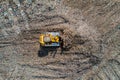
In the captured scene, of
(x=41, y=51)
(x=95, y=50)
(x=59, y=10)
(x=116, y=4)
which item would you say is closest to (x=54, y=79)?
(x=41, y=51)

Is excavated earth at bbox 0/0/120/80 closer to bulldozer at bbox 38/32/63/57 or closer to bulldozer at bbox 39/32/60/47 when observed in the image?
bulldozer at bbox 38/32/63/57

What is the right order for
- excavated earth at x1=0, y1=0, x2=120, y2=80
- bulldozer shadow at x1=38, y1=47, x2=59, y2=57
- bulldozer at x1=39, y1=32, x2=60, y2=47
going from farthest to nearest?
1. bulldozer shadow at x1=38, y1=47, x2=59, y2=57
2. bulldozer at x1=39, y1=32, x2=60, y2=47
3. excavated earth at x1=0, y1=0, x2=120, y2=80

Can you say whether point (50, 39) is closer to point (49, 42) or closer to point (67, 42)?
point (49, 42)

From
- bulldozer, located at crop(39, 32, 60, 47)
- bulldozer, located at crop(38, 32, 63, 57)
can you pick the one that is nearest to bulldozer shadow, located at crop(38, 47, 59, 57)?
bulldozer, located at crop(38, 32, 63, 57)

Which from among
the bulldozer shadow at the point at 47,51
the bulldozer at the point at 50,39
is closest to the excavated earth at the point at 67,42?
the bulldozer shadow at the point at 47,51

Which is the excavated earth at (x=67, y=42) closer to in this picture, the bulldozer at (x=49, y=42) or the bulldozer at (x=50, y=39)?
the bulldozer at (x=49, y=42)

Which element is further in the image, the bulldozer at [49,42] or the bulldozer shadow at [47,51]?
the bulldozer shadow at [47,51]
